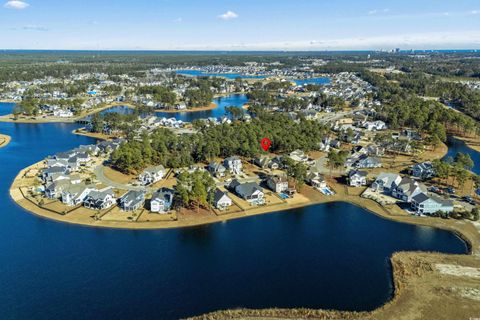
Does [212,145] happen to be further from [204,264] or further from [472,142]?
[472,142]

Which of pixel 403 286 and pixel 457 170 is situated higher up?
pixel 457 170

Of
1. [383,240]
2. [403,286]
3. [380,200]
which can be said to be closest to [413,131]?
[380,200]

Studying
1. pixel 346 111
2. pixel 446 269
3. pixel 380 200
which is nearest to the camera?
pixel 446 269

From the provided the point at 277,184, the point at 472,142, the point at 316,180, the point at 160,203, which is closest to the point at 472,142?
the point at 472,142

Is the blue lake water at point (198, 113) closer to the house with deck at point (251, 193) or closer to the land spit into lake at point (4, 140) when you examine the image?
the land spit into lake at point (4, 140)

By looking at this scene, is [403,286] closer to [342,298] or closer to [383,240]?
[342,298]

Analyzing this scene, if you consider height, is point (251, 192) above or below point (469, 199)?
above

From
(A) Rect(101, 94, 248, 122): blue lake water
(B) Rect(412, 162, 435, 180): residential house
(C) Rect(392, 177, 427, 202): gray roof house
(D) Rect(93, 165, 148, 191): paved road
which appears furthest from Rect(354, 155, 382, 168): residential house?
(A) Rect(101, 94, 248, 122): blue lake water
